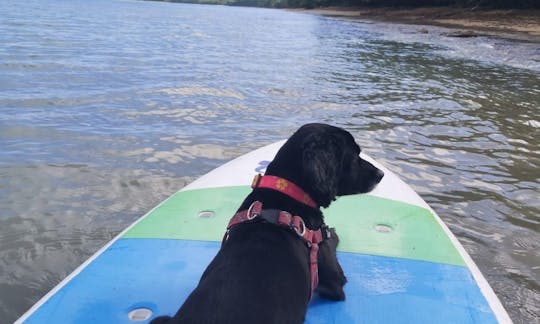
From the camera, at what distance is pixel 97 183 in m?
6.42

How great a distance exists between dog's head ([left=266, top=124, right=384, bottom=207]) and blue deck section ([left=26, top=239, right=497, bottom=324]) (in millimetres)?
716

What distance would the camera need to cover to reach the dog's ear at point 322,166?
290 centimetres

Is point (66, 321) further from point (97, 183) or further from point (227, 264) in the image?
point (97, 183)

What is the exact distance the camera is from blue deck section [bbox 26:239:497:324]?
313 centimetres

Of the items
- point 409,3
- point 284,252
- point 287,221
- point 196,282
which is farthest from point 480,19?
point 284,252

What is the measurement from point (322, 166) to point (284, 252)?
58 centimetres

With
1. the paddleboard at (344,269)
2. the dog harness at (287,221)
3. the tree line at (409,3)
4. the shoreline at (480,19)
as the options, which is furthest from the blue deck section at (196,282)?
the tree line at (409,3)

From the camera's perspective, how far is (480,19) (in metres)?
45.9

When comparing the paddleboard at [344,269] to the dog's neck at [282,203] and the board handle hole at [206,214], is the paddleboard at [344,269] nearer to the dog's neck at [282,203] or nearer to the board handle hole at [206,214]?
the board handle hole at [206,214]

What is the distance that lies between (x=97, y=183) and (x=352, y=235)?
145 inches

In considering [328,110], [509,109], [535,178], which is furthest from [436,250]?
[509,109]

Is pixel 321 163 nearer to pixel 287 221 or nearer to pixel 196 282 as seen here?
pixel 287 221

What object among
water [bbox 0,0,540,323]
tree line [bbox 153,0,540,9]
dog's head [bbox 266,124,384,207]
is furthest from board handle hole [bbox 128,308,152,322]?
tree line [bbox 153,0,540,9]

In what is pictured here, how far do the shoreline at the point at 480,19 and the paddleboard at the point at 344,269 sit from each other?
30.8 meters
